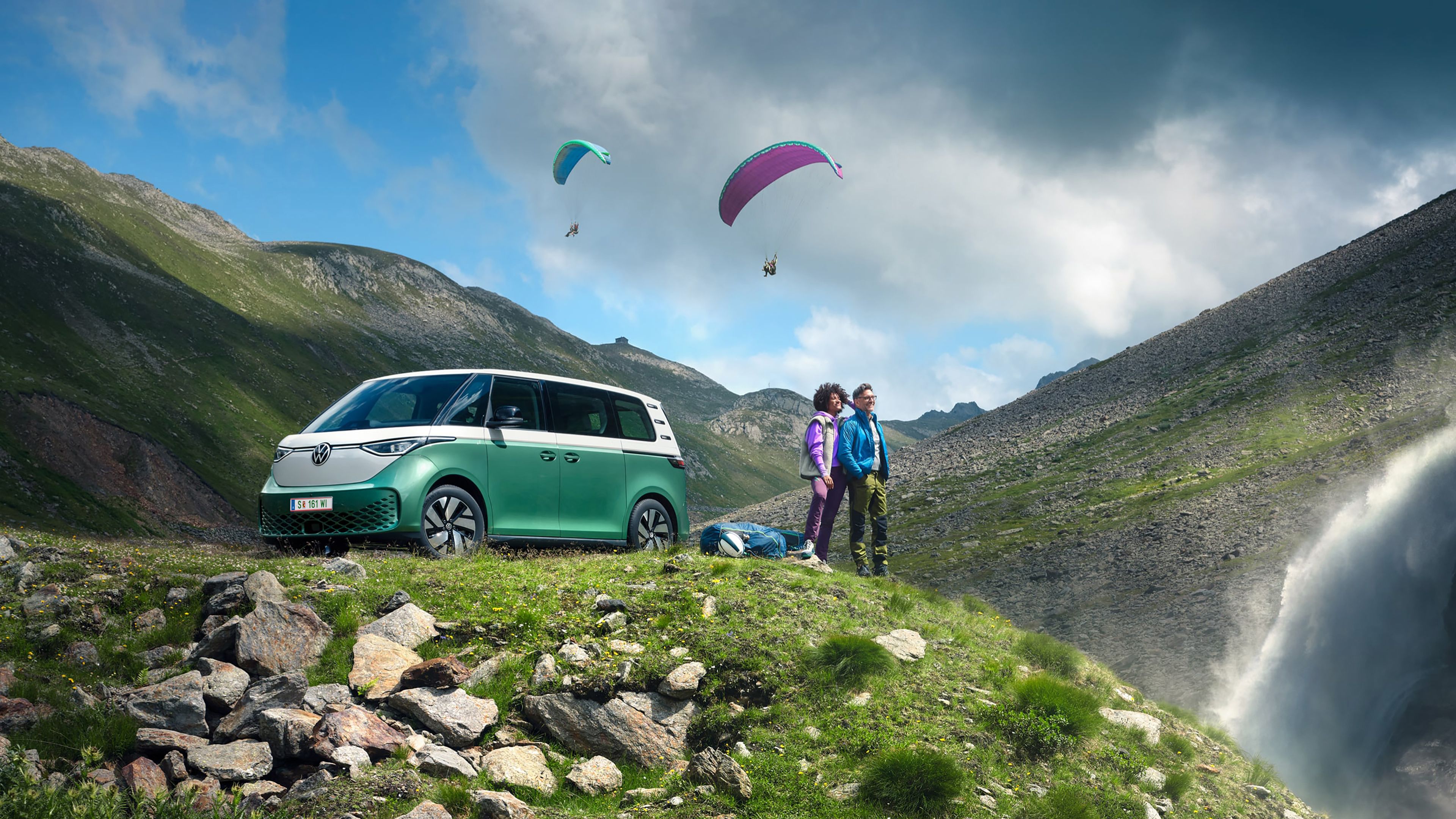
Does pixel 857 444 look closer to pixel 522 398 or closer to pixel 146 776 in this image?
pixel 522 398

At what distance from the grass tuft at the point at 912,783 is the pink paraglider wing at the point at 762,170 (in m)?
23.0

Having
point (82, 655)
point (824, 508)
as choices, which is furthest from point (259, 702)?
point (824, 508)

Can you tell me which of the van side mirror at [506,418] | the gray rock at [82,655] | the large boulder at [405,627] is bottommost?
the gray rock at [82,655]

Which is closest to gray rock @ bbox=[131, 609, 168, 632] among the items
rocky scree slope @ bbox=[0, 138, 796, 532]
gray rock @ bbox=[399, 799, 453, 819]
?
gray rock @ bbox=[399, 799, 453, 819]

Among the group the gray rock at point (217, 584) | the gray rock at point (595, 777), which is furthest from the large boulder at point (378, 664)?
the gray rock at point (595, 777)

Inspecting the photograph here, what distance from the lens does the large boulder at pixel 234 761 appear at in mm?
5918

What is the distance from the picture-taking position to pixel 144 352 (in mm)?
85188

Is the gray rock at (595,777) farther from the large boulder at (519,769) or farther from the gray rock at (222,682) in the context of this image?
the gray rock at (222,682)

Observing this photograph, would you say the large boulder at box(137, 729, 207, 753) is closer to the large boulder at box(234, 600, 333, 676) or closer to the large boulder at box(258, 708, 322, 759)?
the large boulder at box(258, 708, 322, 759)

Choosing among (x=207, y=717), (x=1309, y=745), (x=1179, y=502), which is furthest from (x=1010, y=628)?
(x=1179, y=502)

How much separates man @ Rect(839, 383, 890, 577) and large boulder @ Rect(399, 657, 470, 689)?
24.4ft

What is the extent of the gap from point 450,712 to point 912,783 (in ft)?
13.4

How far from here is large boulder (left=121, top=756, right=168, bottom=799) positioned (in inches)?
220

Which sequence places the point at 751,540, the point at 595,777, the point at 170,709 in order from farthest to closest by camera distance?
the point at 751,540 → the point at 595,777 → the point at 170,709
